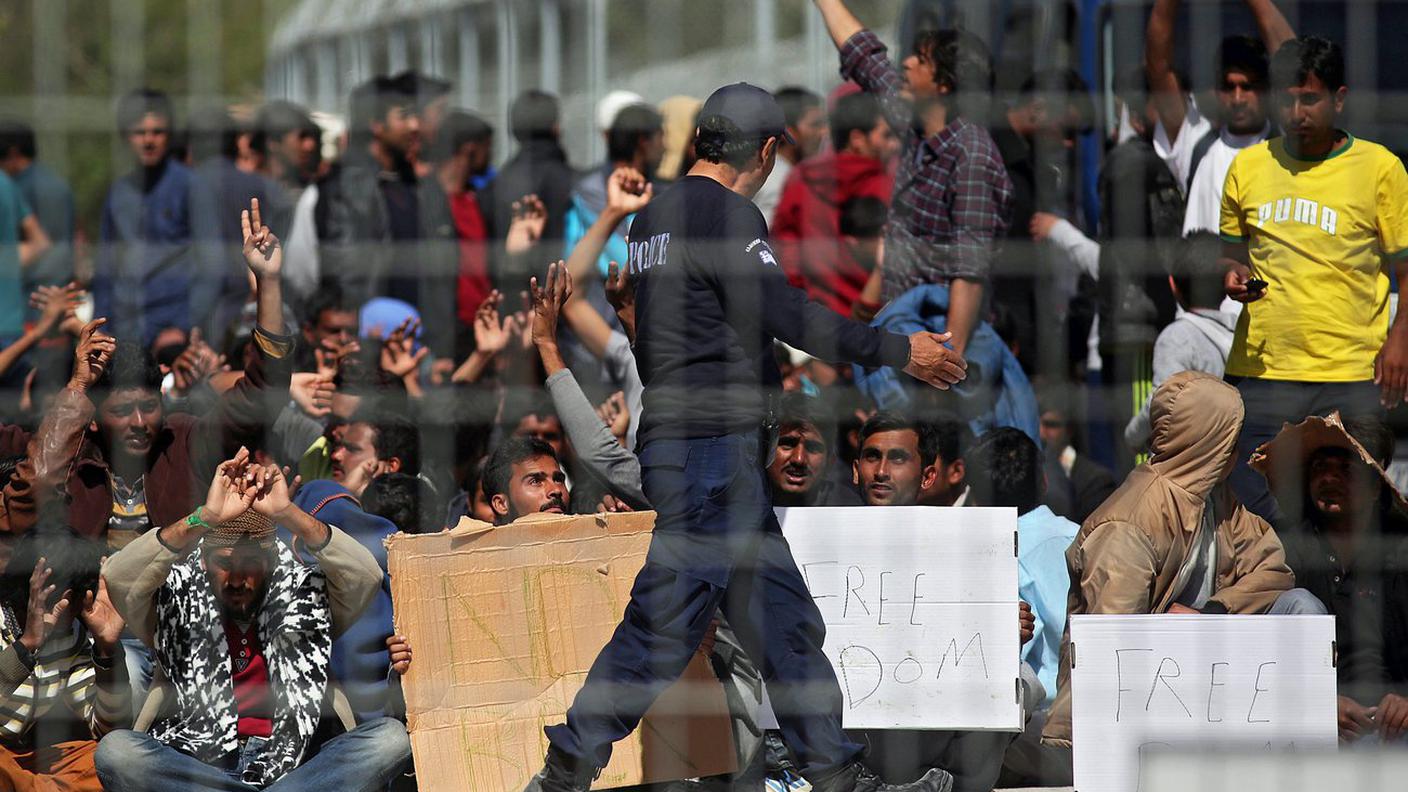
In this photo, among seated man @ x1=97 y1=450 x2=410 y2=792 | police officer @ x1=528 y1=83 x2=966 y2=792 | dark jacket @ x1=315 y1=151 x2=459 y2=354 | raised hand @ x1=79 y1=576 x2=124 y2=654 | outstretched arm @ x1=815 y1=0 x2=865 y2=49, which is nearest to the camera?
police officer @ x1=528 y1=83 x2=966 y2=792

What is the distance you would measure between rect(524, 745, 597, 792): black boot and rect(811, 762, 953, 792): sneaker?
1.31 ft

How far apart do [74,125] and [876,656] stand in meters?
2.01

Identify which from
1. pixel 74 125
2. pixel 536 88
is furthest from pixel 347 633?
pixel 536 88

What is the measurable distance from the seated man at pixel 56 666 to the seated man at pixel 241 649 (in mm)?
130

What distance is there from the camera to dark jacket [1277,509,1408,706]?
427cm

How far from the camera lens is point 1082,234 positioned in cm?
554

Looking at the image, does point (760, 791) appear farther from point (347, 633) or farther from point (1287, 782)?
point (1287, 782)

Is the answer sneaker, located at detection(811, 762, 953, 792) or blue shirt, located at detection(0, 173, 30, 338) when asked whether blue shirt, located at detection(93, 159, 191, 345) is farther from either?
sneaker, located at detection(811, 762, 953, 792)

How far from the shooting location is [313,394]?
504 cm

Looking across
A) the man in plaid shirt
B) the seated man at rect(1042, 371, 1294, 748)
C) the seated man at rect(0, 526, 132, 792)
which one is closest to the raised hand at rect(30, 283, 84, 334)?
the seated man at rect(0, 526, 132, 792)

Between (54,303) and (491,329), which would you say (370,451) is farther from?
(54,303)

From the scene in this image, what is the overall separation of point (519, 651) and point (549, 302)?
65 cm

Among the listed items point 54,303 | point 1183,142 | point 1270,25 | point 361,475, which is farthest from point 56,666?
point 1270,25

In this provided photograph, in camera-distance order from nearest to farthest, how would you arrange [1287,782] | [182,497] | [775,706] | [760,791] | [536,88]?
[1287,782] → [775,706] → [760,791] → [182,497] → [536,88]
